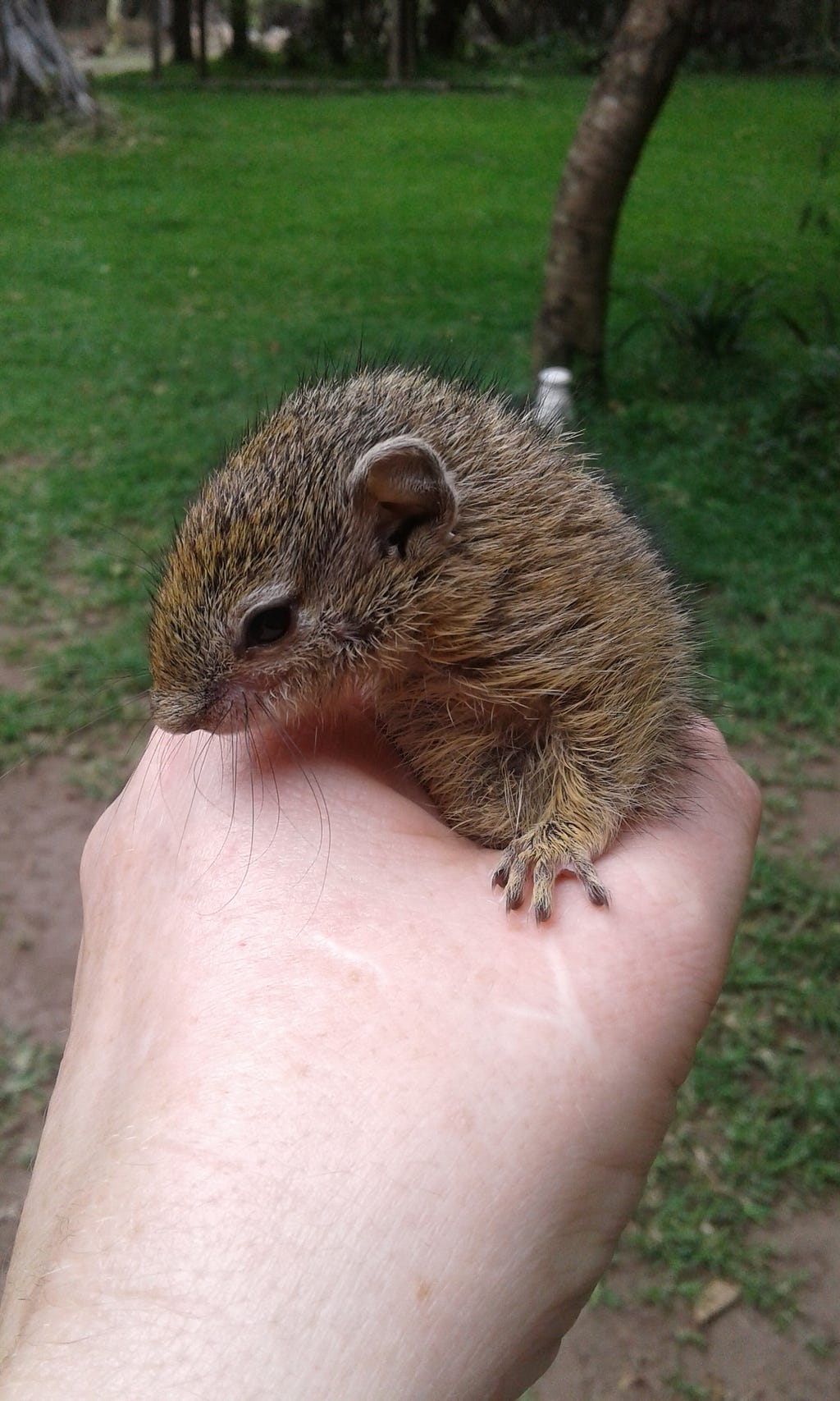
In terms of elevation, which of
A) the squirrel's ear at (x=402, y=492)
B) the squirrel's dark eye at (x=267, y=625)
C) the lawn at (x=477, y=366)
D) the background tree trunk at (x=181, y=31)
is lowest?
the lawn at (x=477, y=366)

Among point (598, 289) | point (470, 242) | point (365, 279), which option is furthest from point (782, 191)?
point (598, 289)

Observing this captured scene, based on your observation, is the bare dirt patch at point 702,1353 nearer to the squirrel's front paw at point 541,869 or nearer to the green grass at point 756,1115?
the green grass at point 756,1115

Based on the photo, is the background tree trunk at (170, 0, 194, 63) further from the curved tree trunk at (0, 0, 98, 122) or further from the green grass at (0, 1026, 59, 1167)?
the green grass at (0, 1026, 59, 1167)

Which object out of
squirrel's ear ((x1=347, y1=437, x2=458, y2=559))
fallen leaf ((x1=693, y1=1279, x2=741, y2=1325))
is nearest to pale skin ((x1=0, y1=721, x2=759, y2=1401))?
squirrel's ear ((x1=347, y1=437, x2=458, y2=559))

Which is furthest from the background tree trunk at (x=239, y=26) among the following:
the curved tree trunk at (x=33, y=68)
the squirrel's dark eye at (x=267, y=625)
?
the squirrel's dark eye at (x=267, y=625)

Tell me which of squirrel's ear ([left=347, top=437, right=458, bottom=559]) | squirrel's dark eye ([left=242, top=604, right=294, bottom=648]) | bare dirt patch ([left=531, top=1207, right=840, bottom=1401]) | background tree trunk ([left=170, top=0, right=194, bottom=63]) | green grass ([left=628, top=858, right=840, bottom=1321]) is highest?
background tree trunk ([left=170, top=0, right=194, bottom=63])

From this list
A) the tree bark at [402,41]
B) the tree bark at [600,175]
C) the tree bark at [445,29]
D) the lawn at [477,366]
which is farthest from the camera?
the tree bark at [445,29]

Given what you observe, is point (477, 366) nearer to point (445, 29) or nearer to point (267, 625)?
point (267, 625)
